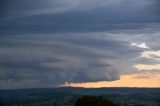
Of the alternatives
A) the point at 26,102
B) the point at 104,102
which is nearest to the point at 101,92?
the point at 26,102

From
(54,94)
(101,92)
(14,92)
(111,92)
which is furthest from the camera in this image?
(54,94)

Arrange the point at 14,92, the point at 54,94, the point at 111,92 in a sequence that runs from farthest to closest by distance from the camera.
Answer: the point at 54,94
the point at 111,92
the point at 14,92

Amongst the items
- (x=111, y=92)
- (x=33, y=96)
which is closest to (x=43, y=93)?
(x=33, y=96)

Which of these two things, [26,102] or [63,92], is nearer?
[26,102]

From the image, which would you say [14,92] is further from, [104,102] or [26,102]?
[104,102]

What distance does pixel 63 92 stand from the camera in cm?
5794

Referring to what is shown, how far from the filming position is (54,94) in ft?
190

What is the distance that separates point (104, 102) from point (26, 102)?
72.7 ft

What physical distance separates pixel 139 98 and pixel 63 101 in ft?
41.9

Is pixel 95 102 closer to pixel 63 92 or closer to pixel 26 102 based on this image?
pixel 26 102

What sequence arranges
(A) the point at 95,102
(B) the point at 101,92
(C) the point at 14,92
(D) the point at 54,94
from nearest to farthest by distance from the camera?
(A) the point at 95,102, (B) the point at 101,92, (C) the point at 14,92, (D) the point at 54,94

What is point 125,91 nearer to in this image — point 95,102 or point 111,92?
point 111,92

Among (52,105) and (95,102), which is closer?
(95,102)

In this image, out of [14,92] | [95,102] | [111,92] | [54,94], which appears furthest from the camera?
[54,94]
